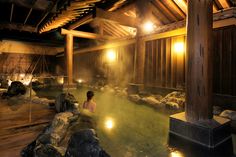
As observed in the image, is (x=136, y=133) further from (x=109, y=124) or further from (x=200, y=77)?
(x=200, y=77)

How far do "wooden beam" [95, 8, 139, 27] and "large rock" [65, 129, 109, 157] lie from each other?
572 cm

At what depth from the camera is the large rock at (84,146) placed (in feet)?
7.72

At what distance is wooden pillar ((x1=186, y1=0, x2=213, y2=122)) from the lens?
3.37 meters

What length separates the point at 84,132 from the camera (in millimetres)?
2545

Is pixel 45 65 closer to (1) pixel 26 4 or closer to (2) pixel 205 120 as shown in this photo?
(1) pixel 26 4

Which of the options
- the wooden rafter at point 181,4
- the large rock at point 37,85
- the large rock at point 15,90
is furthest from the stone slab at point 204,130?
the large rock at point 37,85

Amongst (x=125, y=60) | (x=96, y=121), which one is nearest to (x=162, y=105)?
(x=96, y=121)

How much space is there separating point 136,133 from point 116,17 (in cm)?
545

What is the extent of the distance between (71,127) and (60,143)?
1014mm

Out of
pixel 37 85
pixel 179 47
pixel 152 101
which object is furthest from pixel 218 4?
pixel 37 85

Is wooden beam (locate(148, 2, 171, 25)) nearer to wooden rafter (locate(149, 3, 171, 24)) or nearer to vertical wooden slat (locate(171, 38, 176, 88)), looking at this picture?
wooden rafter (locate(149, 3, 171, 24))

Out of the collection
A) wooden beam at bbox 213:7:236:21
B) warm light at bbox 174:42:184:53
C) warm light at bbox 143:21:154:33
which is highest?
warm light at bbox 143:21:154:33

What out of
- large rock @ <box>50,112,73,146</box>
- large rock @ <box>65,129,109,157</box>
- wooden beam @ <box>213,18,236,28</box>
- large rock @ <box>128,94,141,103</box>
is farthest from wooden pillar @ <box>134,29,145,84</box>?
large rock @ <box>65,129,109,157</box>

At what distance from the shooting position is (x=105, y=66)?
512 inches
